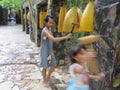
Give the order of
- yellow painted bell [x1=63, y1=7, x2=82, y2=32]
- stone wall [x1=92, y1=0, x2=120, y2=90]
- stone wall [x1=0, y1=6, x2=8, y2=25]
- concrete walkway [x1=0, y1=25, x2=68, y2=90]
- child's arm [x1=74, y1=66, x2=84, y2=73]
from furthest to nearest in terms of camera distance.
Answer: stone wall [x1=0, y1=6, x2=8, y2=25] → concrete walkway [x1=0, y1=25, x2=68, y2=90] → yellow painted bell [x1=63, y1=7, x2=82, y2=32] → stone wall [x1=92, y1=0, x2=120, y2=90] → child's arm [x1=74, y1=66, x2=84, y2=73]

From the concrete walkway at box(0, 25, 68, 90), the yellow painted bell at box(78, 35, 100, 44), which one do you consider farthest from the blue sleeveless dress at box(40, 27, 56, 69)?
the yellow painted bell at box(78, 35, 100, 44)

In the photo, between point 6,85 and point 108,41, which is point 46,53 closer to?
point 6,85

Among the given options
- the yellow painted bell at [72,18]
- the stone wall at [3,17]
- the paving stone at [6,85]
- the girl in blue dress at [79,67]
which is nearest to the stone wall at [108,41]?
the girl in blue dress at [79,67]

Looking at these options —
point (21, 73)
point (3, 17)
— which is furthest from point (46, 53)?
point (3, 17)

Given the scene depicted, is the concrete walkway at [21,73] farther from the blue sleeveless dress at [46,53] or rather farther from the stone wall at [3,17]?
the stone wall at [3,17]

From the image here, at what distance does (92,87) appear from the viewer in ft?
13.5

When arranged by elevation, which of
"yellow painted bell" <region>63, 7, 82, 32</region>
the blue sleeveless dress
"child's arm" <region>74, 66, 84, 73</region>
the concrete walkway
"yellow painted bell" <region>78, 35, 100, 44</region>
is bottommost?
the concrete walkway

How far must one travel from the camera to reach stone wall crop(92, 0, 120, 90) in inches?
121

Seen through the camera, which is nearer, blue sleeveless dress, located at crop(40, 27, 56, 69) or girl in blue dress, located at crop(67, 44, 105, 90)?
girl in blue dress, located at crop(67, 44, 105, 90)

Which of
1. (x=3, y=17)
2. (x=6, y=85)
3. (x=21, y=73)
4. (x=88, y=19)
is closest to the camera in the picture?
(x=88, y=19)

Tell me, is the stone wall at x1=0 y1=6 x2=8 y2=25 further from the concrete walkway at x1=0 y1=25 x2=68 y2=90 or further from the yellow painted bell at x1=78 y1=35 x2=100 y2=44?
the yellow painted bell at x1=78 y1=35 x2=100 y2=44

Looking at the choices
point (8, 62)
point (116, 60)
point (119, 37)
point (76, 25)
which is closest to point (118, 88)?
point (116, 60)

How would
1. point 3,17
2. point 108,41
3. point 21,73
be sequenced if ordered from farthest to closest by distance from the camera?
1. point 3,17
2. point 21,73
3. point 108,41

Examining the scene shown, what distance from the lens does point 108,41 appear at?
130 inches
